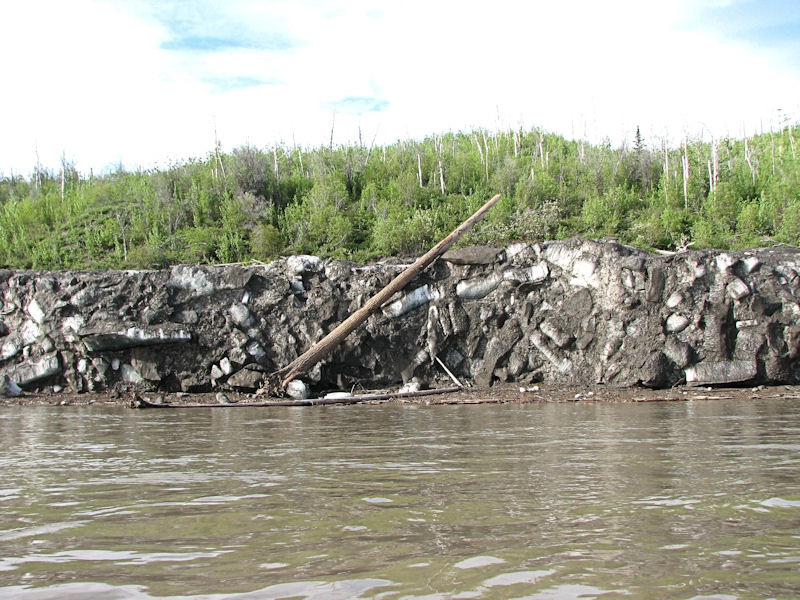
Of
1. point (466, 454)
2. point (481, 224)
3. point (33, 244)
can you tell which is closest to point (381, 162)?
Answer: point (481, 224)

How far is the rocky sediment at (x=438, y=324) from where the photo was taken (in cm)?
1616

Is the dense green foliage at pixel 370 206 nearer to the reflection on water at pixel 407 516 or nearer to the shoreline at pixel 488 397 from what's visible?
the shoreline at pixel 488 397

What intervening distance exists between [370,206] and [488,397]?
1549 cm

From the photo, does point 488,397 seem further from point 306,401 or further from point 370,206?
point 370,206

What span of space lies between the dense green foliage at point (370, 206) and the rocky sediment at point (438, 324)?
22.4 feet

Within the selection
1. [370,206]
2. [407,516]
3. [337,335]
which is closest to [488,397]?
[337,335]

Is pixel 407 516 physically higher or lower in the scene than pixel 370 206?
lower

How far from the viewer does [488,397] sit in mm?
14906

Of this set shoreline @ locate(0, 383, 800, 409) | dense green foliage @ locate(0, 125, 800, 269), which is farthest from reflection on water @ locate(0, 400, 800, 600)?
dense green foliage @ locate(0, 125, 800, 269)

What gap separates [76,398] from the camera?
15797 millimetres

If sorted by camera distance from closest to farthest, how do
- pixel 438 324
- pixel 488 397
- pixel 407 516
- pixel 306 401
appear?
pixel 407 516, pixel 306 401, pixel 488 397, pixel 438 324

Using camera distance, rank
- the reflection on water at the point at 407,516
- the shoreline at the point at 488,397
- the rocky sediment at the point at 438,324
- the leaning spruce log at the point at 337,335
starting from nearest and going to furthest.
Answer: the reflection on water at the point at 407,516 < the shoreline at the point at 488,397 < the leaning spruce log at the point at 337,335 < the rocky sediment at the point at 438,324

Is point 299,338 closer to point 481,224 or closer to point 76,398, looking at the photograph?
point 76,398

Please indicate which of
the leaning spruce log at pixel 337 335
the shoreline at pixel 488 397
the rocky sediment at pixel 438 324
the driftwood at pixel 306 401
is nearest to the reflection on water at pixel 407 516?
the driftwood at pixel 306 401
